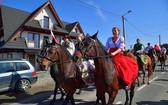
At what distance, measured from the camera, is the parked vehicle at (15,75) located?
38.9ft

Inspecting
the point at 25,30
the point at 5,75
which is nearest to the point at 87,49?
the point at 5,75

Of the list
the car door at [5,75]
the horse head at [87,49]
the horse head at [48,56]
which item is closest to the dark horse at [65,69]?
the horse head at [48,56]

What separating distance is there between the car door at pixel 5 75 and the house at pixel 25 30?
1762 centimetres

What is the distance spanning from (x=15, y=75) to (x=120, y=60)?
748 centimetres

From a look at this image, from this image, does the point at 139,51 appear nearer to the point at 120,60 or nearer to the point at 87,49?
the point at 120,60

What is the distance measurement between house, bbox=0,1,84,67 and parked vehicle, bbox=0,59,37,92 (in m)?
17.1

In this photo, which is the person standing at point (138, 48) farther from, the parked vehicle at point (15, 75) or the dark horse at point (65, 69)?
the dark horse at point (65, 69)

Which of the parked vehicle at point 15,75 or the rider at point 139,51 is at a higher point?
the rider at point 139,51

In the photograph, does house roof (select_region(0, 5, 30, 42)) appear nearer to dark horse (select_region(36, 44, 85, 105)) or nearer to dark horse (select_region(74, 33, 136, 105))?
dark horse (select_region(36, 44, 85, 105))

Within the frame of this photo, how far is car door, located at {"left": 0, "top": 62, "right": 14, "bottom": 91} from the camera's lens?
11695mm

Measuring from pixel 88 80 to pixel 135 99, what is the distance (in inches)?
102

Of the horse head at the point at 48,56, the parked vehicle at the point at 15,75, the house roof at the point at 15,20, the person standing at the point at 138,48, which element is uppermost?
the house roof at the point at 15,20

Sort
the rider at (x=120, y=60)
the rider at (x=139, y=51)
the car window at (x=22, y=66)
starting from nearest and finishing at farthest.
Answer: the rider at (x=120, y=60) → the car window at (x=22, y=66) → the rider at (x=139, y=51)

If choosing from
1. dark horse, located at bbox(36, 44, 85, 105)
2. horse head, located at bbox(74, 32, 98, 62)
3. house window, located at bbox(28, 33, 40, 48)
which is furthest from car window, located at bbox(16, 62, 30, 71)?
house window, located at bbox(28, 33, 40, 48)
